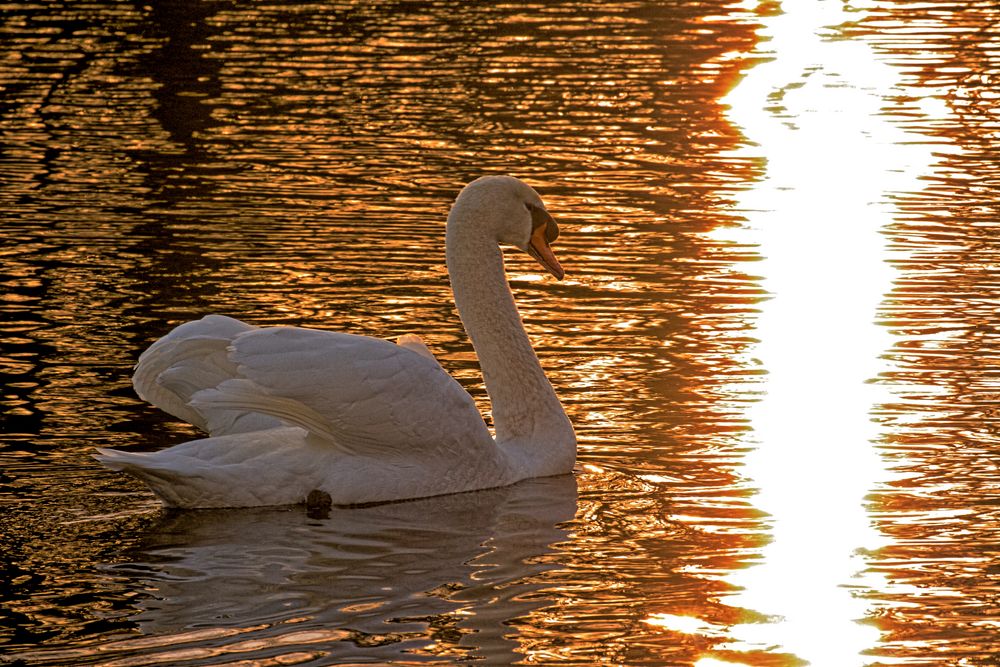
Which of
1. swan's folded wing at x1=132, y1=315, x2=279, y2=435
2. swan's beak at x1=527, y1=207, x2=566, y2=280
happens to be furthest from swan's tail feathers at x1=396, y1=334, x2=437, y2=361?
swan's beak at x1=527, y1=207, x2=566, y2=280

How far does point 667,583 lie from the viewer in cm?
878

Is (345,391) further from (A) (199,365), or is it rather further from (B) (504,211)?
(B) (504,211)

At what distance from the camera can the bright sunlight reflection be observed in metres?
8.54

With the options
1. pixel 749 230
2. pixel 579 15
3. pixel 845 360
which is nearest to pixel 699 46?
pixel 579 15

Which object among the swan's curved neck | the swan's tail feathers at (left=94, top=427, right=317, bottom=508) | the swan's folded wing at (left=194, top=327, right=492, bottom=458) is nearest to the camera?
the swan's tail feathers at (left=94, top=427, right=317, bottom=508)

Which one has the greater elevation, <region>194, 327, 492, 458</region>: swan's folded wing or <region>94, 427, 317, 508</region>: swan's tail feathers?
<region>194, 327, 492, 458</region>: swan's folded wing

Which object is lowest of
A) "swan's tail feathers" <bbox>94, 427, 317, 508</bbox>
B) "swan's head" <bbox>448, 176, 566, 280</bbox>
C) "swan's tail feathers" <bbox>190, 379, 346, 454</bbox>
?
"swan's tail feathers" <bbox>94, 427, 317, 508</bbox>

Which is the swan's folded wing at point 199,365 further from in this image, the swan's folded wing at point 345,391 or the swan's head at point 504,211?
the swan's head at point 504,211

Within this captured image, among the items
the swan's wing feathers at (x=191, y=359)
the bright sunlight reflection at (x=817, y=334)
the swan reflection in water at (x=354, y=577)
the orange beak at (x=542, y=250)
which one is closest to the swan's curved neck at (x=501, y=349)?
the orange beak at (x=542, y=250)

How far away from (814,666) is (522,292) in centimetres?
812

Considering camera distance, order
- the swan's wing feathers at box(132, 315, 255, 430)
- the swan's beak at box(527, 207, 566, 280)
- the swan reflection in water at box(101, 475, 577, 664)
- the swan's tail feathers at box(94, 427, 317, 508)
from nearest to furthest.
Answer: the swan reflection in water at box(101, 475, 577, 664) → the swan's tail feathers at box(94, 427, 317, 508) → the swan's wing feathers at box(132, 315, 255, 430) → the swan's beak at box(527, 207, 566, 280)

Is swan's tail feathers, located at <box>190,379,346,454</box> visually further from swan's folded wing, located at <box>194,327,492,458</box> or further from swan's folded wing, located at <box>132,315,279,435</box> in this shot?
swan's folded wing, located at <box>132,315,279,435</box>

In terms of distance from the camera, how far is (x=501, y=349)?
10992 mm

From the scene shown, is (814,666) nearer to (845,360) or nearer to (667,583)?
(667,583)
